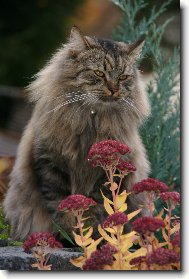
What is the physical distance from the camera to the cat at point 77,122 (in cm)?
328

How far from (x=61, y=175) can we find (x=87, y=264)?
3.29 ft

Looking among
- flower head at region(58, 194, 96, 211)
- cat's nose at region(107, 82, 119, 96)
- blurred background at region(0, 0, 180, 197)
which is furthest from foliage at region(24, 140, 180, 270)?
blurred background at region(0, 0, 180, 197)

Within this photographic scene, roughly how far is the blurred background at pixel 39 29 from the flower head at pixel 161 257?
105 inches

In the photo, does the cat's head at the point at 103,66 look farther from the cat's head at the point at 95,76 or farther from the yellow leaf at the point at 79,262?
the yellow leaf at the point at 79,262

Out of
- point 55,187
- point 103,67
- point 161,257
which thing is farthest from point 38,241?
point 103,67

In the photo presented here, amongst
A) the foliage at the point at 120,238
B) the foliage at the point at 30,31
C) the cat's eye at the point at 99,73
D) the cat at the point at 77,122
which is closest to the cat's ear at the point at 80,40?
the cat at the point at 77,122

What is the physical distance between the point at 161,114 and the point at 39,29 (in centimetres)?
206

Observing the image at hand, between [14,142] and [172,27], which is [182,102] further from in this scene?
[14,142]

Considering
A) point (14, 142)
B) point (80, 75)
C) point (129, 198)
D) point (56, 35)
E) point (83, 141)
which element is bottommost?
point (129, 198)

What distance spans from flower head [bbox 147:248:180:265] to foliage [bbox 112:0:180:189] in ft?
5.50

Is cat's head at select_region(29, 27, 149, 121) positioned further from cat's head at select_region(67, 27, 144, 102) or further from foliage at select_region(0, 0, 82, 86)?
foliage at select_region(0, 0, 82, 86)

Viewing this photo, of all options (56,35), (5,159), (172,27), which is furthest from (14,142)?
(5,159)

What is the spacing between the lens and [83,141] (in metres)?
3.40

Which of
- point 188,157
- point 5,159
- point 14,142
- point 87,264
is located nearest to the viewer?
point 87,264
